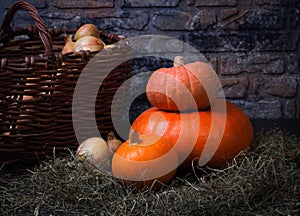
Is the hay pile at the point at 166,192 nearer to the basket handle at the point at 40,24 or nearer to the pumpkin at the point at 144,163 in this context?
the pumpkin at the point at 144,163

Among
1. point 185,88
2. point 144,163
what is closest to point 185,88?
point 185,88

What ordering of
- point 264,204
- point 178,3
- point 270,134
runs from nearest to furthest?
1. point 264,204
2. point 270,134
3. point 178,3

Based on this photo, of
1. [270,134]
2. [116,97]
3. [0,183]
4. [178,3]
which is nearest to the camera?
[0,183]

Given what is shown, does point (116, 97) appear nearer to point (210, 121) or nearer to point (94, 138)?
point (94, 138)

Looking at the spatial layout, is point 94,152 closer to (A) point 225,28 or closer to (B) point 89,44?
(B) point 89,44

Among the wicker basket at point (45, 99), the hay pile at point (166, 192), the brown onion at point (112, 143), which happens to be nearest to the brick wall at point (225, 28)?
the wicker basket at point (45, 99)

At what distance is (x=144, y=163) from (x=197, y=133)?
7.8 inches

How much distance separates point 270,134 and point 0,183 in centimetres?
88

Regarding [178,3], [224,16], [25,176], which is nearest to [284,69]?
[224,16]

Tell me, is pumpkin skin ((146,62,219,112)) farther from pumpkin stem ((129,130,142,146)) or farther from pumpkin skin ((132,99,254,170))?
pumpkin stem ((129,130,142,146))

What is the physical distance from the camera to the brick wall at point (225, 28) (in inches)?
87.4

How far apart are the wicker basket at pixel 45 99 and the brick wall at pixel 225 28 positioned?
0.78 metres

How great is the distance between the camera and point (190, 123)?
1286 mm

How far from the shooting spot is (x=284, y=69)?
90.3 inches
